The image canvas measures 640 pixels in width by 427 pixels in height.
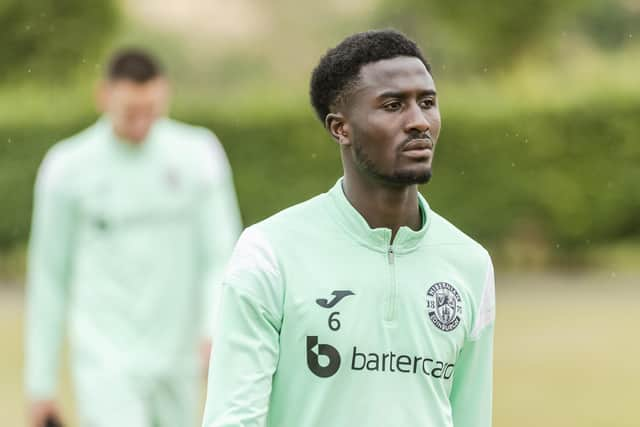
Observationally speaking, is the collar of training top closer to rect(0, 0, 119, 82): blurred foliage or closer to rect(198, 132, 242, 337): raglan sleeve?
rect(198, 132, 242, 337): raglan sleeve

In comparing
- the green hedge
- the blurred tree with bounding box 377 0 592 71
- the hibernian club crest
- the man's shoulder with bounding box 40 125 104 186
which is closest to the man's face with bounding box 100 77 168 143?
the man's shoulder with bounding box 40 125 104 186

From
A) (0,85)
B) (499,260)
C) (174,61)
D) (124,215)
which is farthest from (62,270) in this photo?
(174,61)

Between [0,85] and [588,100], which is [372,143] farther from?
[0,85]

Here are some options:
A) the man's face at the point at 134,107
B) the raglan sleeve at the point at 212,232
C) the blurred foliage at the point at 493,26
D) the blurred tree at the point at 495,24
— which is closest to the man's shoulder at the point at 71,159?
the man's face at the point at 134,107

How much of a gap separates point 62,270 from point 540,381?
8.43 metres

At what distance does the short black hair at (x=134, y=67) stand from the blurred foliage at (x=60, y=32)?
39.8 meters

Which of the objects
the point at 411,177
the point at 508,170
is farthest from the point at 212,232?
the point at 508,170

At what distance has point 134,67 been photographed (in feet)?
26.7

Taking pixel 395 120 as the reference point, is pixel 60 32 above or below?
above

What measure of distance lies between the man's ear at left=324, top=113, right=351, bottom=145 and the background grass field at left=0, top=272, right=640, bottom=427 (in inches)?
335

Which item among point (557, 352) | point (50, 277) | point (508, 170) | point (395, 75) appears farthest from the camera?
point (508, 170)

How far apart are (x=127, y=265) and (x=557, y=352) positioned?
33.9 ft

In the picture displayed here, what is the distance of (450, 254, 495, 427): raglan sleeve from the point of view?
4289 mm

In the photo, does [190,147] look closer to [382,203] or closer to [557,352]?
[382,203]
